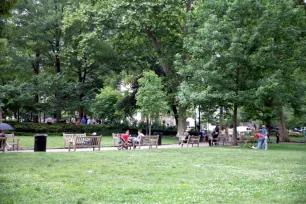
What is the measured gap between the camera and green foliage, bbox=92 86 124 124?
128ft

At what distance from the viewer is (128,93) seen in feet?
133

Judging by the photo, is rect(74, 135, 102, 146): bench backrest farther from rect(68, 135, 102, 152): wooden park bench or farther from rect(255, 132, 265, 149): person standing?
rect(255, 132, 265, 149): person standing

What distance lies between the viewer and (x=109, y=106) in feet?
132

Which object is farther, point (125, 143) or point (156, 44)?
point (156, 44)

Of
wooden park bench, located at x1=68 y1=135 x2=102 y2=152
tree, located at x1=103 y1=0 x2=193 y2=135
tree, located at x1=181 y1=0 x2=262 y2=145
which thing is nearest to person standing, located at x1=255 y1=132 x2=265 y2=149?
tree, located at x1=181 y1=0 x2=262 y2=145

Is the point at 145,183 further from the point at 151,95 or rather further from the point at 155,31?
the point at 155,31

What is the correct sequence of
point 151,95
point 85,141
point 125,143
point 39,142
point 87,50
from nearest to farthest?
point 39,142 → point 85,141 → point 125,143 → point 151,95 → point 87,50

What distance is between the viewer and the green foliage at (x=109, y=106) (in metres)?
39.0

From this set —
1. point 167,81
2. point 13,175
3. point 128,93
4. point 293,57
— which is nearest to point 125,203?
point 13,175

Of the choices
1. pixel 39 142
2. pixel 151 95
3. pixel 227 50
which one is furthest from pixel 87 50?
pixel 39 142

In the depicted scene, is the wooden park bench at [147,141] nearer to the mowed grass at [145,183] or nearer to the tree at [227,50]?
the tree at [227,50]

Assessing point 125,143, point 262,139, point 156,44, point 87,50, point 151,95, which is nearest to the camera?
point 125,143

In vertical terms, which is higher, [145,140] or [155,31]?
[155,31]

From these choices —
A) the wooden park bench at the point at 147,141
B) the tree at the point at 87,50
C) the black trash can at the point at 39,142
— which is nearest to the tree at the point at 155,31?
the tree at the point at 87,50
